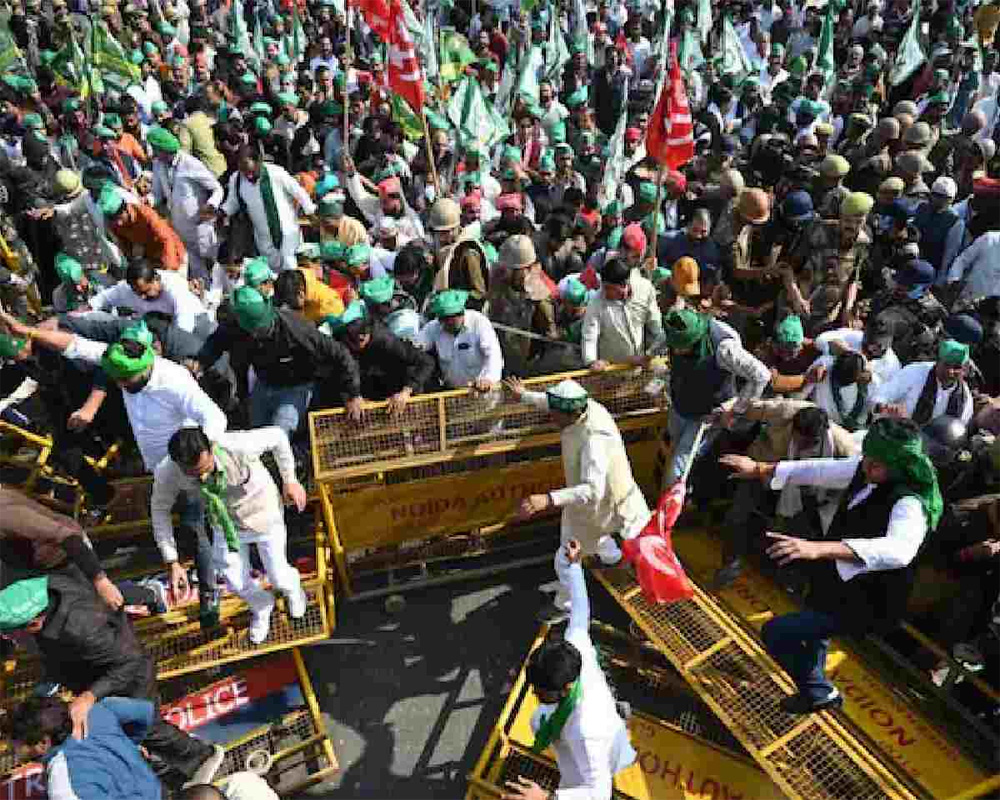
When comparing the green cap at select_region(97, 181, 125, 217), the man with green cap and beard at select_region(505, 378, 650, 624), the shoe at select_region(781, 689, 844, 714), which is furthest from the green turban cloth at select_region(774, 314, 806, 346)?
the green cap at select_region(97, 181, 125, 217)

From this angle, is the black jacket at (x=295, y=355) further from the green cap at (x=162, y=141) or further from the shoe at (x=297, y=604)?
the green cap at (x=162, y=141)

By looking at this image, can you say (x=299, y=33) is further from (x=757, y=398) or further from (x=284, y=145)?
(x=757, y=398)

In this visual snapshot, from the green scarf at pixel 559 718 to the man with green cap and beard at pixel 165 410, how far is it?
2.58 metres

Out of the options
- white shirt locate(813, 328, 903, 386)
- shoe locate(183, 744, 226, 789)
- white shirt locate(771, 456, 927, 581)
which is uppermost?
white shirt locate(771, 456, 927, 581)

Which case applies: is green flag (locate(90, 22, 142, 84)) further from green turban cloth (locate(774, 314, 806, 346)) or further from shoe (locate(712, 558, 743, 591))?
shoe (locate(712, 558, 743, 591))

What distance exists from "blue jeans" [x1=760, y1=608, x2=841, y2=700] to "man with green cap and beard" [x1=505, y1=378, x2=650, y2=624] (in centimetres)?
124

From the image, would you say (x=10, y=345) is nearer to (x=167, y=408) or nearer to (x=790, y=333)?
(x=167, y=408)

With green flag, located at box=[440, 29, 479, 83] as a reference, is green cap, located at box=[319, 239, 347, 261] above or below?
below

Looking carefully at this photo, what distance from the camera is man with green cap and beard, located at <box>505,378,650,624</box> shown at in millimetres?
4957

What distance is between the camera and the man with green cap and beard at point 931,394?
536 cm

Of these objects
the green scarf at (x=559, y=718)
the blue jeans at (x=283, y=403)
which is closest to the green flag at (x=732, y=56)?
the blue jeans at (x=283, y=403)

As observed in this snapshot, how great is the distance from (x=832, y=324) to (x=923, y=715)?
3.56 meters

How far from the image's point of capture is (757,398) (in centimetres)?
552

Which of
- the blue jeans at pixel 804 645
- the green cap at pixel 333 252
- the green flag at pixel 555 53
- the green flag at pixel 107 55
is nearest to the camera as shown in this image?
the blue jeans at pixel 804 645
